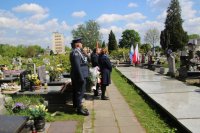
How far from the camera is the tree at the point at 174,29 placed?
3295 inches

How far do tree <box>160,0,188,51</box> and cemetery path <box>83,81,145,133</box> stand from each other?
76.1 m

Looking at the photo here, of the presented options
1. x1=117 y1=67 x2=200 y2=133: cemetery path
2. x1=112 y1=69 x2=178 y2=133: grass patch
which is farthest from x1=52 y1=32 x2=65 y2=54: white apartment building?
x1=112 y1=69 x2=178 y2=133: grass patch

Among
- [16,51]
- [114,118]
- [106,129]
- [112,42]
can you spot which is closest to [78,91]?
[114,118]

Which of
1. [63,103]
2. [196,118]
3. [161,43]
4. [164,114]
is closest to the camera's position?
[196,118]

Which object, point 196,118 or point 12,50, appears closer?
point 196,118

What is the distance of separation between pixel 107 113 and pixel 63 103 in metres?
1.53

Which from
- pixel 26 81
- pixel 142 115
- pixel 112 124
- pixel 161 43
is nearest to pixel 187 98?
pixel 142 115

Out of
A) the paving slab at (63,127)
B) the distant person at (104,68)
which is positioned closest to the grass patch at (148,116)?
the distant person at (104,68)

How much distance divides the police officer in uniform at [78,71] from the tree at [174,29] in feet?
255

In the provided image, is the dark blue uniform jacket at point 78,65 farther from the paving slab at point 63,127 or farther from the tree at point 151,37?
the tree at point 151,37

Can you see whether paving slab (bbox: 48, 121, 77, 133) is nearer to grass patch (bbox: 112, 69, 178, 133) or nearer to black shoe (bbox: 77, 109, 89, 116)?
black shoe (bbox: 77, 109, 89, 116)

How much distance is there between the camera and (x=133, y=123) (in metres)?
7.34

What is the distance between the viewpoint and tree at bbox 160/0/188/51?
83.7 meters

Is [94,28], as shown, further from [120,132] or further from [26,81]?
[120,132]
